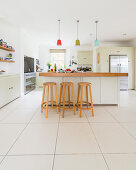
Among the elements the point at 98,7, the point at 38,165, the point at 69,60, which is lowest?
the point at 38,165

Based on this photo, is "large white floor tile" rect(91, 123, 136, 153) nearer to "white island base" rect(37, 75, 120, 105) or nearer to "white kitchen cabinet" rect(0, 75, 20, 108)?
"white island base" rect(37, 75, 120, 105)

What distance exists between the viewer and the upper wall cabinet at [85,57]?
859cm

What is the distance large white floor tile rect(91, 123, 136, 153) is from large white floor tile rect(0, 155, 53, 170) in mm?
720

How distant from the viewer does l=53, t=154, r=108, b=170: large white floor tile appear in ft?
4.96

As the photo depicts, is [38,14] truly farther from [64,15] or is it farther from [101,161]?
[101,161]

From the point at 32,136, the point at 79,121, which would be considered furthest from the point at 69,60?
the point at 32,136

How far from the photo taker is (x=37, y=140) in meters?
2.08

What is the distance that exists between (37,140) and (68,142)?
1.46 ft

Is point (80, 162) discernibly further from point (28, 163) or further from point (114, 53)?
point (114, 53)

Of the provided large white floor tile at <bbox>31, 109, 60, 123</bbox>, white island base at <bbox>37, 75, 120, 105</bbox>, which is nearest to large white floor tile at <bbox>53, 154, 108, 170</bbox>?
large white floor tile at <bbox>31, 109, 60, 123</bbox>

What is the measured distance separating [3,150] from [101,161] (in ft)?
3.95

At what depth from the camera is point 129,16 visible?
171 inches

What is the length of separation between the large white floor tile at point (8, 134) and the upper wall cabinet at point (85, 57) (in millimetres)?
6565

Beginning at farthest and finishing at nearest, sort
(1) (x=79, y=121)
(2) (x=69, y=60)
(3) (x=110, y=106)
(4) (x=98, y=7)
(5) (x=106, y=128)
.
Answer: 1. (2) (x=69, y=60)
2. (3) (x=110, y=106)
3. (4) (x=98, y=7)
4. (1) (x=79, y=121)
5. (5) (x=106, y=128)
